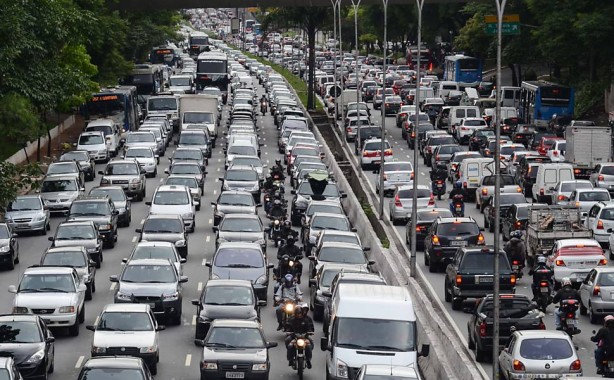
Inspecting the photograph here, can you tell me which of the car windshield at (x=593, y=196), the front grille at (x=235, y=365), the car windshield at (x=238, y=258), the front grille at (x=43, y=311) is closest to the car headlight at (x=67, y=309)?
the front grille at (x=43, y=311)

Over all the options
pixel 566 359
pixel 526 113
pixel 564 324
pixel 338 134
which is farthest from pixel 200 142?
pixel 566 359

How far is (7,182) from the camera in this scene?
4144cm

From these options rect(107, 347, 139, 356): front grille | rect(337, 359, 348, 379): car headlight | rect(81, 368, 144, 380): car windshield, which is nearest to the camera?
rect(81, 368, 144, 380): car windshield

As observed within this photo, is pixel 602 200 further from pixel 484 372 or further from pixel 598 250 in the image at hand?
pixel 484 372

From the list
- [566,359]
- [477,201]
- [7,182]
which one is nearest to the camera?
[566,359]

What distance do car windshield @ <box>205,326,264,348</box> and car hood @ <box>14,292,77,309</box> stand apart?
5.49 m

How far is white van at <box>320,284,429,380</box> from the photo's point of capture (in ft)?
86.4

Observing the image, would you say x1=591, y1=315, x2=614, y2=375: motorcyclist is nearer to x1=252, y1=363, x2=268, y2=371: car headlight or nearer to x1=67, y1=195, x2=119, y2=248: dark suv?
x1=252, y1=363, x2=268, y2=371: car headlight

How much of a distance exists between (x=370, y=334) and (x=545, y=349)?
3.06m

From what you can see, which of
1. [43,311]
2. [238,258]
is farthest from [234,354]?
[238,258]

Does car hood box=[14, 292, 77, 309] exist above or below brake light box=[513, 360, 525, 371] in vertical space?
below

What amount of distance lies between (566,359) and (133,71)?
71534 mm

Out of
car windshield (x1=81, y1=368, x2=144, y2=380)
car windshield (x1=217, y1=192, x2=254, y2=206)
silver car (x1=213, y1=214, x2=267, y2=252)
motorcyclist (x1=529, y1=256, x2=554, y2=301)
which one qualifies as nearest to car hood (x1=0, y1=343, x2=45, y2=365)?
car windshield (x1=81, y1=368, x2=144, y2=380)

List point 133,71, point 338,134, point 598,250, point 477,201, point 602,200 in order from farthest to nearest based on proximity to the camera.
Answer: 1. point 133,71
2. point 338,134
3. point 477,201
4. point 602,200
5. point 598,250
